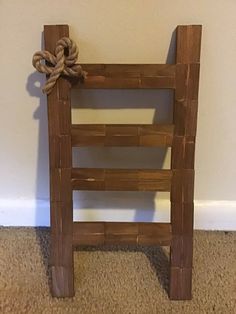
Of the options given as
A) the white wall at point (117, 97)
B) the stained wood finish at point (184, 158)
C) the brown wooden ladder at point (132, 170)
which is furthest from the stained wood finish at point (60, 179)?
the stained wood finish at point (184, 158)

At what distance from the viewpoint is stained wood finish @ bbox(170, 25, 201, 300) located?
2.64 ft

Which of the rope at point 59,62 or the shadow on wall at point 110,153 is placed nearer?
the rope at point 59,62

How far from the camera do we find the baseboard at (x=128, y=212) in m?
1.04

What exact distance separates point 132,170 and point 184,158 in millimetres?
110

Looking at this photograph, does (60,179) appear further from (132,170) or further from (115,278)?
(115,278)

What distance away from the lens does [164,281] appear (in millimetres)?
891

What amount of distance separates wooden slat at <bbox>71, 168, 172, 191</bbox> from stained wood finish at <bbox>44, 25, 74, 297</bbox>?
0.03 metres

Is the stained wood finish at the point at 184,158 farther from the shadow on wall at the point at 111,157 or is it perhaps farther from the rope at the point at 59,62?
the rope at the point at 59,62

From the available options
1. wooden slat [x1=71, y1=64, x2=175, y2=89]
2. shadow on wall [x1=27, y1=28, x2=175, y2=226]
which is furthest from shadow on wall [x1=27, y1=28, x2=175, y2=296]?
wooden slat [x1=71, y1=64, x2=175, y2=89]

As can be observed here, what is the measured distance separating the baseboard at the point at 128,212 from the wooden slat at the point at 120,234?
0.62 feet

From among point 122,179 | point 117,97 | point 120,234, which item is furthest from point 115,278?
point 117,97

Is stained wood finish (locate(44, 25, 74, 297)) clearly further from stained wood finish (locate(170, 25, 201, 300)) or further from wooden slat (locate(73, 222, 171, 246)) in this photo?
→ stained wood finish (locate(170, 25, 201, 300))

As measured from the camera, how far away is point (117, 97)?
942mm

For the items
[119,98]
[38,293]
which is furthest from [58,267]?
[119,98]
